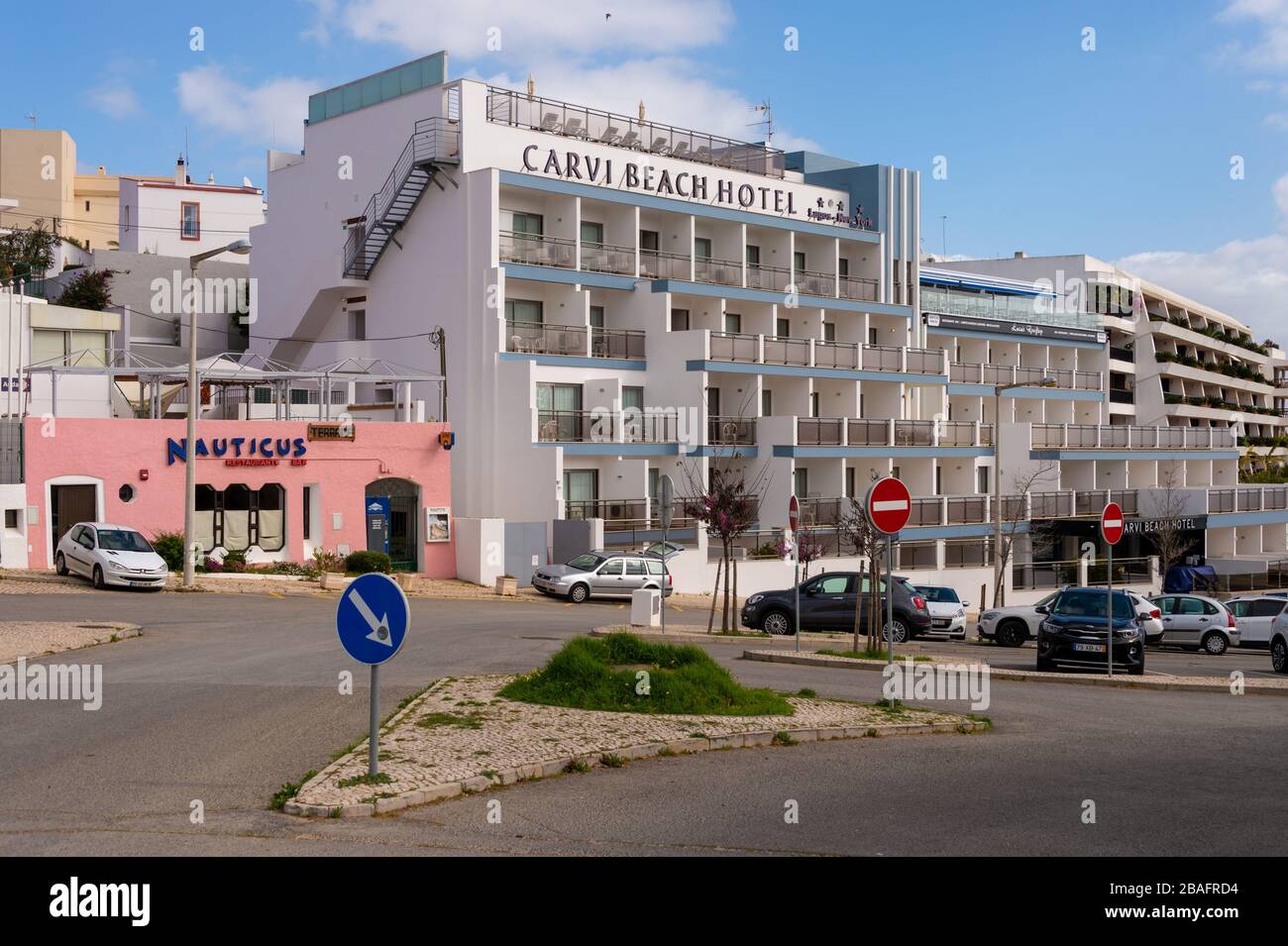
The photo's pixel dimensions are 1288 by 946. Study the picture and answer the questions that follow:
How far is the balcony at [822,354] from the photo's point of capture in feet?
158

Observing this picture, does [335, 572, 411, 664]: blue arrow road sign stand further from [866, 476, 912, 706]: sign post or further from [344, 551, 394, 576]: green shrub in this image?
[344, 551, 394, 576]: green shrub

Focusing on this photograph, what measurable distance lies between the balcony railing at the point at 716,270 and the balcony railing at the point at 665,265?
505mm

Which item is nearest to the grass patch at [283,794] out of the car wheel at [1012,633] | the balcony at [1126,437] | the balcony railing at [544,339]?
the car wheel at [1012,633]

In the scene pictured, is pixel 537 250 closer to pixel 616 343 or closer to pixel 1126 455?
pixel 616 343

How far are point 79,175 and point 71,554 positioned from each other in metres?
56.6

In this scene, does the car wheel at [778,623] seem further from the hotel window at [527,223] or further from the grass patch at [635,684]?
the hotel window at [527,223]

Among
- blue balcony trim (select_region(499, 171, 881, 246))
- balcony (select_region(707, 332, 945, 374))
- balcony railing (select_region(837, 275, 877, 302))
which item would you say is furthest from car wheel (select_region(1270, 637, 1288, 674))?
balcony railing (select_region(837, 275, 877, 302))

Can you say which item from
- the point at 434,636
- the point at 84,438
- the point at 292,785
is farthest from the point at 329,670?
the point at 84,438

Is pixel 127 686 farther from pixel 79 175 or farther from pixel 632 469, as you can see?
pixel 79 175

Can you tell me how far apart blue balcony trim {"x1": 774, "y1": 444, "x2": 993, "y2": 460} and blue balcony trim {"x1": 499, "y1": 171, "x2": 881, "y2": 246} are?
32.8ft

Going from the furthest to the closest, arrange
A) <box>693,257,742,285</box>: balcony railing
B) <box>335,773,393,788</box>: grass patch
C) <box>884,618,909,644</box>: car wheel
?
<box>693,257,742,285</box>: balcony railing
<box>884,618,909,644</box>: car wheel
<box>335,773,393,788</box>: grass patch

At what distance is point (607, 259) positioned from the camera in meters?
48.4

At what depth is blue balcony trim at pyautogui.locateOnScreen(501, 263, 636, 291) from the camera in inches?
1762

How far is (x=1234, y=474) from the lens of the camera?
73.2m
